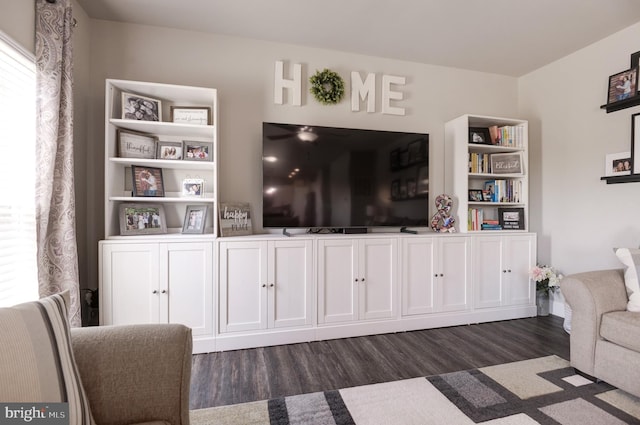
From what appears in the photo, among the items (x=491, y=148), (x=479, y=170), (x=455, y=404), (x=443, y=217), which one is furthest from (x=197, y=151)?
(x=491, y=148)

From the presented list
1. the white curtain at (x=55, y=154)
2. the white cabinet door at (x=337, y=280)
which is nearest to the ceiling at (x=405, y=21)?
the white curtain at (x=55, y=154)

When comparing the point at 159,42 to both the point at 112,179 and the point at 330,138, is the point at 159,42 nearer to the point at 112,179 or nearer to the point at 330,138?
the point at 112,179

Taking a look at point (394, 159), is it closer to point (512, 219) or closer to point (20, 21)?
point (512, 219)

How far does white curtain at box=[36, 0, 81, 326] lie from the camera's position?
168cm

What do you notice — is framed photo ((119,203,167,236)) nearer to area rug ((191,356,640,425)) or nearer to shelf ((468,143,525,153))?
area rug ((191,356,640,425))

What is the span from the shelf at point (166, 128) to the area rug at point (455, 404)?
1913mm

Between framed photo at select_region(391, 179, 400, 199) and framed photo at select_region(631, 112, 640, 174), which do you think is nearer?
framed photo at select_region(631, 112, 640, 174)

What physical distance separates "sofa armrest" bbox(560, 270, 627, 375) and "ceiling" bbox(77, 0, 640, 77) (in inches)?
80.4

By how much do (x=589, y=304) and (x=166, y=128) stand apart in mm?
3201

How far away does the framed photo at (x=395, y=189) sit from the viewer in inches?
109

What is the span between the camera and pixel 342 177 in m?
2.63

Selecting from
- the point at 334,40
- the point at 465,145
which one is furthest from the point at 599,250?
the point at 334,40

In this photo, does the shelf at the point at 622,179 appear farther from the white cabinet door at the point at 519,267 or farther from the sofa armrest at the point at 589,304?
the sofa armrest at the point at 589,304

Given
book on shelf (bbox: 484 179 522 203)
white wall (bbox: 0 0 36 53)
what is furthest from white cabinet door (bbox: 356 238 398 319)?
white wall (bbox: 0 0 36 53)
